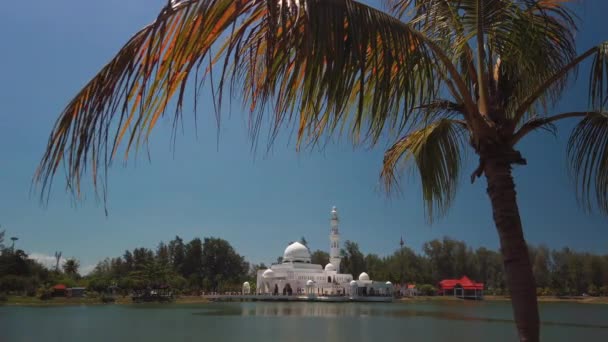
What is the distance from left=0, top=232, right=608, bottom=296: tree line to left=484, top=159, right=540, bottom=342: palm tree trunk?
57765 millimetres

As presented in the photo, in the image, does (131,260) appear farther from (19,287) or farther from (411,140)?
(411,140)

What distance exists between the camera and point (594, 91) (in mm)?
2980

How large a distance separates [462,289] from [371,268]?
41.6 ft

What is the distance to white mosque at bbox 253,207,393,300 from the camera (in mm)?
58844

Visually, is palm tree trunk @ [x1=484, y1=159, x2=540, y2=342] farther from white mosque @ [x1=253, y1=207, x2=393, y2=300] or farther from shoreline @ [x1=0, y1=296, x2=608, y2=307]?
white mosque @ [x1=253, y1=207, x2=393, y2=300]

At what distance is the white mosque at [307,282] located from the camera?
2317 inches

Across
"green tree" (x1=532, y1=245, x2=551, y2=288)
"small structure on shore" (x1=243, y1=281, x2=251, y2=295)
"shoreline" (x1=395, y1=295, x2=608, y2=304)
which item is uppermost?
"green tree" (x1=532, y1=245, x2=551, y2=288)

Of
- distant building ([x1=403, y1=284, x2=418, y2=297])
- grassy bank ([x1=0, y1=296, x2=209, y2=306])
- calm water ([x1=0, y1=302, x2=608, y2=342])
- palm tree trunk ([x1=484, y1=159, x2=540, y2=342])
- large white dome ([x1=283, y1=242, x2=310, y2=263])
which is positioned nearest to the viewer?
palm tree trunk ([x1=484, y1=159, x2=540, y2=342])

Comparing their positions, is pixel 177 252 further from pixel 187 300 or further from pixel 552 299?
pixel 552 299

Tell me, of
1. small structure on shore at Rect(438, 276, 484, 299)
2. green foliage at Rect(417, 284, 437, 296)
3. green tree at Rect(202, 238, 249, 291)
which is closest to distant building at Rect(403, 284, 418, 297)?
green foliage at Rect(417, 284, 437, 296)

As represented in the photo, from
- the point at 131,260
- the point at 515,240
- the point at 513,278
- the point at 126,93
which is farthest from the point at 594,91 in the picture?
the point at 131,260

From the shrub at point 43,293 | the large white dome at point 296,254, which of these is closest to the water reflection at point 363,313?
the shrub at point 43,293

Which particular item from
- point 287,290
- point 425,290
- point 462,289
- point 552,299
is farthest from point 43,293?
point 552,299

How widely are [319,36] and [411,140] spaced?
205 centimetres
